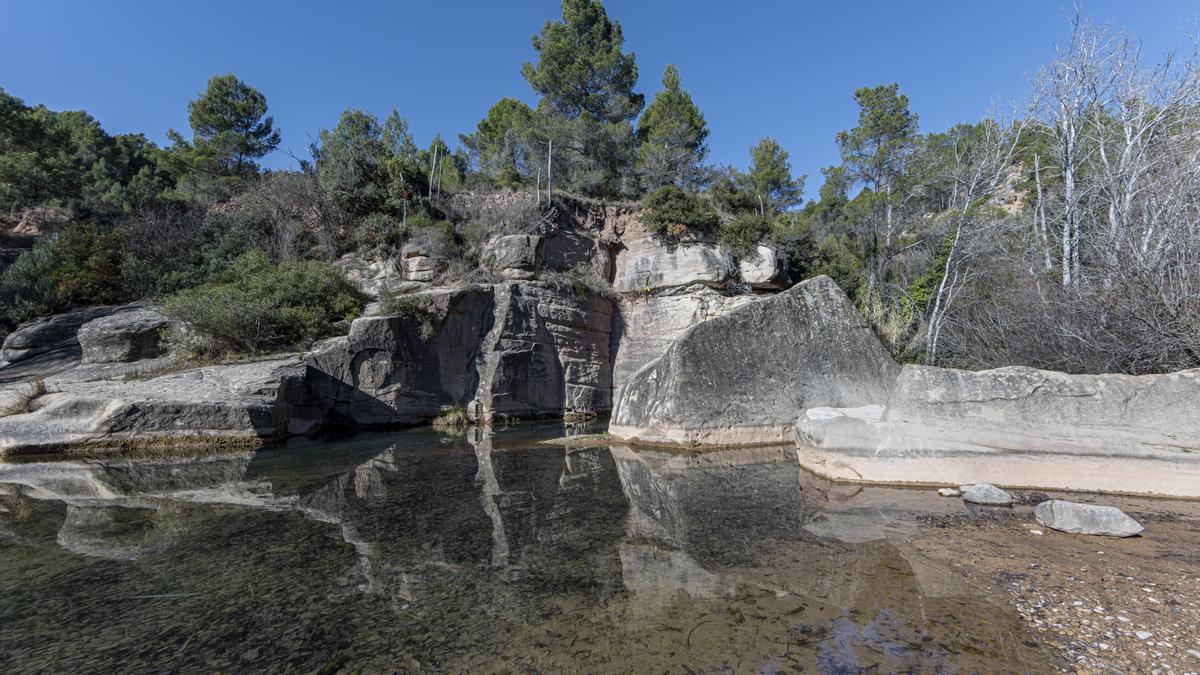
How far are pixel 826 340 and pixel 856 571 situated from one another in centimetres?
657

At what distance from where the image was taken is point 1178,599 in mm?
2891

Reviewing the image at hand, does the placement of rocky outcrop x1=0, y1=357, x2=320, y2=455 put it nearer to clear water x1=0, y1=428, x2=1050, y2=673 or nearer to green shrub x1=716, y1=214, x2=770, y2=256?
clear water x1=0, y1=428, x2=1050, y2=673

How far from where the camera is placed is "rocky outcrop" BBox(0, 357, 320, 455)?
32.5ft

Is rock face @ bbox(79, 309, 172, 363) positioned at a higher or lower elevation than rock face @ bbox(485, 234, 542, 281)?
lower

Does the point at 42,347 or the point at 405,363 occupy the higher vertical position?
the point at 42,347

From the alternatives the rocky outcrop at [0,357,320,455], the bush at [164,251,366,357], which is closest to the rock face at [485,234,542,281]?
the bush at [164,251,366,357]

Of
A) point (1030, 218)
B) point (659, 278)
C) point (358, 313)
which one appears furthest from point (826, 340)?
point (358, 313)

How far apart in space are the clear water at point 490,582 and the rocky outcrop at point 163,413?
12.2 feet

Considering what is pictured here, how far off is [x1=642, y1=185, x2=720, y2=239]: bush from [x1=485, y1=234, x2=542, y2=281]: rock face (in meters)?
5.21

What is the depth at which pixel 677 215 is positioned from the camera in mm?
20422

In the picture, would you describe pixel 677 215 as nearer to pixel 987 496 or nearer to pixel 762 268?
pixel 762 268

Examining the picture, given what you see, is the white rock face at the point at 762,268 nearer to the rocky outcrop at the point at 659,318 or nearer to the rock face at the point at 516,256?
the rocky outcrop at the point at 659,318

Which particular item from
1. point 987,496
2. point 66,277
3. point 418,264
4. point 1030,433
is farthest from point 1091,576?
point 66,277

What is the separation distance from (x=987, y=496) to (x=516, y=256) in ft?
51.7
